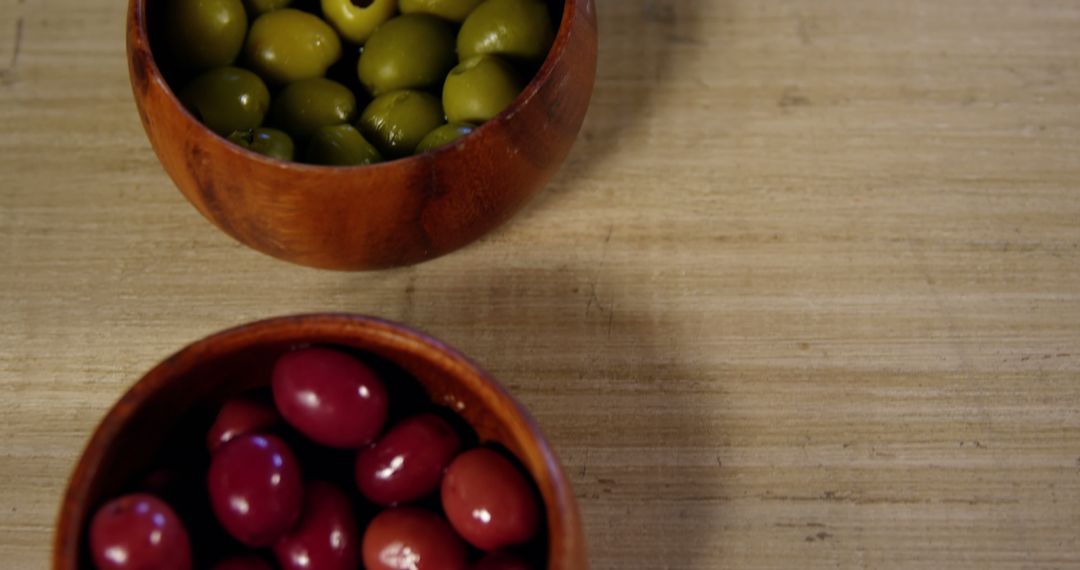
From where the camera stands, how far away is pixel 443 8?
0.72 m

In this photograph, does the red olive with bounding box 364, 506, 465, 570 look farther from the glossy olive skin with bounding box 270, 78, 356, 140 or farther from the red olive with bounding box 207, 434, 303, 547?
the glossy olive skin with bounding box 270, 78, 356, 140

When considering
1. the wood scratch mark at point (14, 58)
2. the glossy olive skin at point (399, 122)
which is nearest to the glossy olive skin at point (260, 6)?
the glossy olive skin at point (399, 122)

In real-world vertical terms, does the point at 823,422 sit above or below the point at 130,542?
below

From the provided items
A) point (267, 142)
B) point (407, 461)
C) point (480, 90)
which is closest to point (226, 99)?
point (267, 142)

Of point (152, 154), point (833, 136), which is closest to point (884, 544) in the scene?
point (833, 136)

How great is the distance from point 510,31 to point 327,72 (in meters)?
0.14

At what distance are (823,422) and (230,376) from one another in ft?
1.18

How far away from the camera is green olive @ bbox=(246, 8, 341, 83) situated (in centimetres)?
71

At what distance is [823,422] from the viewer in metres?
0.68

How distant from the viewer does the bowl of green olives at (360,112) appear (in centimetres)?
61

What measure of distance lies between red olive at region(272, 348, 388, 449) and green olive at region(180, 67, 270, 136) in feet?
0.61

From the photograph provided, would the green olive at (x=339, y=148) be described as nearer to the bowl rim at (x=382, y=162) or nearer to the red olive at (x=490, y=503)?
the bowl rim at (x=382, y=162)

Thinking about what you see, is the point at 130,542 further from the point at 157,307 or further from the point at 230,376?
the point at 157,307

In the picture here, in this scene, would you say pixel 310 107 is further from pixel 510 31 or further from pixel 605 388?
pixel 605 388
